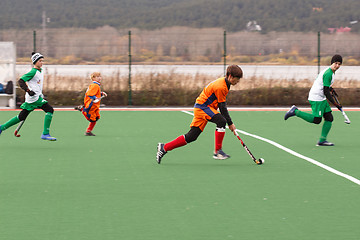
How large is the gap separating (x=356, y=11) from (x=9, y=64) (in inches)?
4402

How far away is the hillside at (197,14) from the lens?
129 metres

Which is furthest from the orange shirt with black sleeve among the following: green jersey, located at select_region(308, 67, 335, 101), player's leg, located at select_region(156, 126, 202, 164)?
green jersey, located at select_region(308, 67, 335, 101)

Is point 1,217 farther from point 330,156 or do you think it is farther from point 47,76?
point 47,76

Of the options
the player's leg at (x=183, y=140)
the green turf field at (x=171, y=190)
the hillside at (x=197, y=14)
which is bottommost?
the green turf field at (x=171, y=190)

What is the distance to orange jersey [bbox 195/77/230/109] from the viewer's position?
1100 centimetres

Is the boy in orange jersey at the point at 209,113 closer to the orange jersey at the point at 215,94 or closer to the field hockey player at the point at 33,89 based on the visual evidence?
the orange jersey at the point at 215,94

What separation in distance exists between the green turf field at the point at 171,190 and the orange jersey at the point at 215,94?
3.00 feet

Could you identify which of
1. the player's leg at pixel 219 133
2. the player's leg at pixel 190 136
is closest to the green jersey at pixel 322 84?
the player's leg at pixel 219 133

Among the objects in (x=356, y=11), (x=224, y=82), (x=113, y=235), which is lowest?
(x=113, y=235)

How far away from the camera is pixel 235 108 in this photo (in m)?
23.0

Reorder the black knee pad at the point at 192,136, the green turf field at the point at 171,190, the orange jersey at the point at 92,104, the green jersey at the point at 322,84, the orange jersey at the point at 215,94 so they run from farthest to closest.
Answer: the orange jersey at the point at 92,104 → the green jersey at the point at 322,84 → the black knee pad at the point at 192,136 → the orange jersey at the point at 215,94 → the green turf field at the point at 171,190

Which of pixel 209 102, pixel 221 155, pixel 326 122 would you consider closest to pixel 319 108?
pixel 326 122

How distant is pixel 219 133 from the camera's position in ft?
37.8

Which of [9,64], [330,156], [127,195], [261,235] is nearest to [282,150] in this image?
[330,156]
